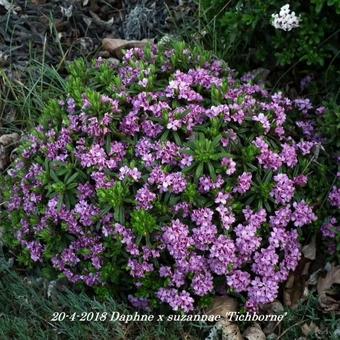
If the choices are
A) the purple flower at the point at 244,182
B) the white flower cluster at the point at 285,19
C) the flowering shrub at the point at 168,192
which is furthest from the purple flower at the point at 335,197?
the white flower cluster at the point at 285,19

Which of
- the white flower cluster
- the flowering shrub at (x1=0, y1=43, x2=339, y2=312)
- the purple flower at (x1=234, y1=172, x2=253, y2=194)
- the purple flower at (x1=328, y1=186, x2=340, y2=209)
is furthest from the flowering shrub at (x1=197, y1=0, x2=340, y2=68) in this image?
the purple flower at (x1=234, y1=172, x2=253, y2=194)

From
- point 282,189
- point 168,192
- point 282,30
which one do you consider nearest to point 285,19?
point 282,30

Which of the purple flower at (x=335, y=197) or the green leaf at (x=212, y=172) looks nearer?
the green leaf at (x=212, y=172)

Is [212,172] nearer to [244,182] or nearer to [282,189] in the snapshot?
[244,182]

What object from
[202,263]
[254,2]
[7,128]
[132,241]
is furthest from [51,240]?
[254,2]

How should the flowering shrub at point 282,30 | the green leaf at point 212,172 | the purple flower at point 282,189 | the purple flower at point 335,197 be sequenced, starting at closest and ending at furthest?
the green leaf at point 212,172 < the purple flower at point 282,189 < the purple flower at point 335,197 < the flowering shrub at point 282,30

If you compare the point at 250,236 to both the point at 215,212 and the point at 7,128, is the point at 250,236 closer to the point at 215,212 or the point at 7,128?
the point at 215,212

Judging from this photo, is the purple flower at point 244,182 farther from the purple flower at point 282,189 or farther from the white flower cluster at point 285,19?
the white flower cluster at point 285,19
